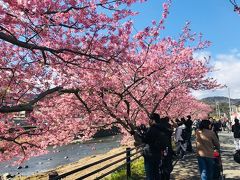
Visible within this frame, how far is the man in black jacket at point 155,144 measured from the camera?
28.5ft

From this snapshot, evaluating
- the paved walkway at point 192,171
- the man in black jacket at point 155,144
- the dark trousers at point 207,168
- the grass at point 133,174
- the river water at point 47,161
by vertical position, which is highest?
the man in black jacket at point 155,144

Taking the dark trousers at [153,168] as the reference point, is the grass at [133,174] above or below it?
below

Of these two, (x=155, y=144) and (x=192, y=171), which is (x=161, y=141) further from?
(x=192, y=171)

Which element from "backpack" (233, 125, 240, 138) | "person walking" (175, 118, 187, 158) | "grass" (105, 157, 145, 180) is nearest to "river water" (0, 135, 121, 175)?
"person walking" (175, 118, 187, 158)

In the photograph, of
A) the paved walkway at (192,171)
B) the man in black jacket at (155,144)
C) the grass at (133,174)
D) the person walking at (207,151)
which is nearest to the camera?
the man in black jacket at (155,144)

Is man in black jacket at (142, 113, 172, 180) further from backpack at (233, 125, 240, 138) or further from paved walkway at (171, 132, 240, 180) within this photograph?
backpack at (233, 125, 240, 138)

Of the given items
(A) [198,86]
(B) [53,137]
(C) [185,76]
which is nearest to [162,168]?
(B) [53,137]

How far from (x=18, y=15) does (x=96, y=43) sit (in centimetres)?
275

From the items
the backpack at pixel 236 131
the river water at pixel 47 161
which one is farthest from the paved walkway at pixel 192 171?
the river water at pixel 47 161

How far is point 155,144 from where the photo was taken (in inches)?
347

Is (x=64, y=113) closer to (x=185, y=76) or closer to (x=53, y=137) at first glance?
(x=53, y=137)

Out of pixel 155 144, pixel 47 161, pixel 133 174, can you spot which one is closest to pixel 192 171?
pixel 133 174

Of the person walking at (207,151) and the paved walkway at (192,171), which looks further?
the paved walkway at (192,171)

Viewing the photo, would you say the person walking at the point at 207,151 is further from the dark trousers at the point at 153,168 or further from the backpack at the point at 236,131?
the backpack at the point at 236,131
